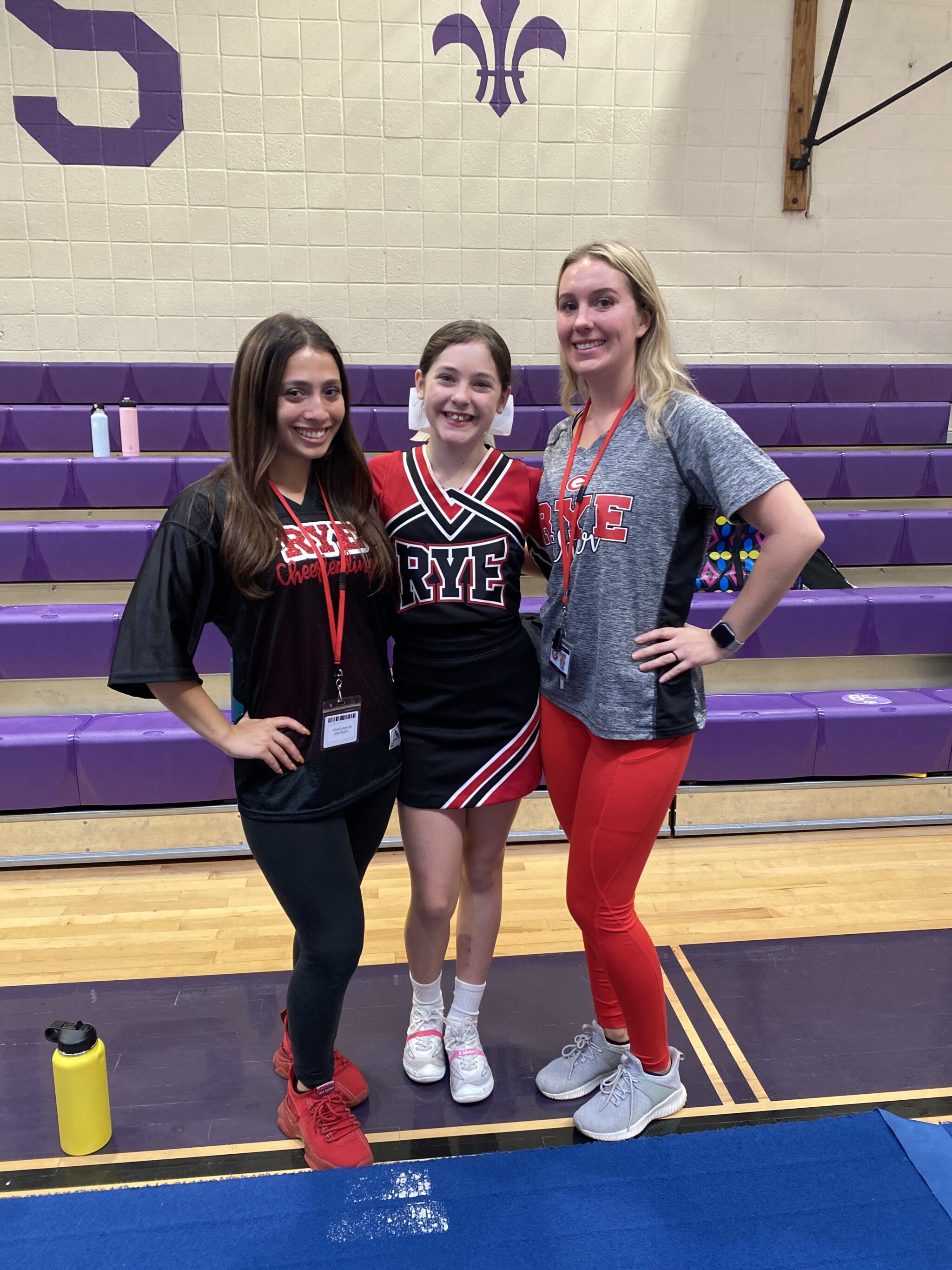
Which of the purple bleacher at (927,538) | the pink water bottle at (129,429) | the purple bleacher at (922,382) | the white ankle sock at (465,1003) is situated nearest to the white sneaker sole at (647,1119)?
the white ankle sock at (465,1003)

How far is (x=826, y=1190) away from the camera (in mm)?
1444

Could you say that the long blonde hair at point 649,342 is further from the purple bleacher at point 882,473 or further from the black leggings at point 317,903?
the purple bleacher at point 882,473

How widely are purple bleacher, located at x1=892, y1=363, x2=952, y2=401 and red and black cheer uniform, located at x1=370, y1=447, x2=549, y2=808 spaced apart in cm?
414

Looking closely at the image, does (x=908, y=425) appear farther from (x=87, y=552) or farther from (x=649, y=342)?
(x=87, y=552)

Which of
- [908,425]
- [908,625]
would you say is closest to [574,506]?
[908,625]

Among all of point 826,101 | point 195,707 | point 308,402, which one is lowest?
point 195,707

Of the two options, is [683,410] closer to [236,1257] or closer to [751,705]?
[236,1257]

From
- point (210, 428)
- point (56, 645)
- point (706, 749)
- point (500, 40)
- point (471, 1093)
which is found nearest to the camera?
point (471, 1093)

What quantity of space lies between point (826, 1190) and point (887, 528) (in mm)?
2748

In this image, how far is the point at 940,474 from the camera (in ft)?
13.4

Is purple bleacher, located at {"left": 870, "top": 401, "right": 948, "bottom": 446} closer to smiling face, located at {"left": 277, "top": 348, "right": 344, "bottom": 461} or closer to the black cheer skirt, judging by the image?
the black cheer skirt

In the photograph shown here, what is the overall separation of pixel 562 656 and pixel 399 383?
3.51 m

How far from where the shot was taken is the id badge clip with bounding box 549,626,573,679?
1.50m

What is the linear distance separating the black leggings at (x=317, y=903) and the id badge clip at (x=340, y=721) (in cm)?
11
